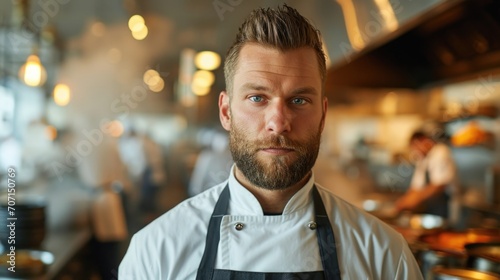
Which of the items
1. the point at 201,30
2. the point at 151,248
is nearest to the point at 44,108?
the point at 201,30

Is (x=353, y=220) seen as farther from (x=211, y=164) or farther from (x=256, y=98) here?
(x=211, y=164)

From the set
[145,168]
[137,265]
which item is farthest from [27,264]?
[145,168]

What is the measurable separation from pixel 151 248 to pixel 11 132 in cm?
350

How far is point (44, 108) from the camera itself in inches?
183

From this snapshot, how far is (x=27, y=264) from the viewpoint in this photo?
2652 millimetres

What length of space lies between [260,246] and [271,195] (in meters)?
0.11

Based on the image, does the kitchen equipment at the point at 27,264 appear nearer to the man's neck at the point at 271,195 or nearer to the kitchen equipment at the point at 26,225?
the kitchen equipment at the point at 26,225

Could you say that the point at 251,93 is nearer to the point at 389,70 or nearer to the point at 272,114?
the point at 272,114

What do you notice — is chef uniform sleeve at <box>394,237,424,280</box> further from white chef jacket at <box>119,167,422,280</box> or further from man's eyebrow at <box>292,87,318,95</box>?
man's eyebrow at <box>292,87,318,95</box>

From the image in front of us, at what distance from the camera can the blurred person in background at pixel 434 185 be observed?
459 centimetres

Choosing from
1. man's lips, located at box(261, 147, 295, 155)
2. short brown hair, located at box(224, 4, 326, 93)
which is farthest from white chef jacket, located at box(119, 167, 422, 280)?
short brown hair, located at box(224, 4, 326, 93)

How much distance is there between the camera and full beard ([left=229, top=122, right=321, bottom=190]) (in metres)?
1.30

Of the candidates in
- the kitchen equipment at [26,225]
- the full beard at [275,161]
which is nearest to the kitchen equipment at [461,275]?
the full beard at [275,161]

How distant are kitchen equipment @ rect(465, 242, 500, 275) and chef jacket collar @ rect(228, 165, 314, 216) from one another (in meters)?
0.70
